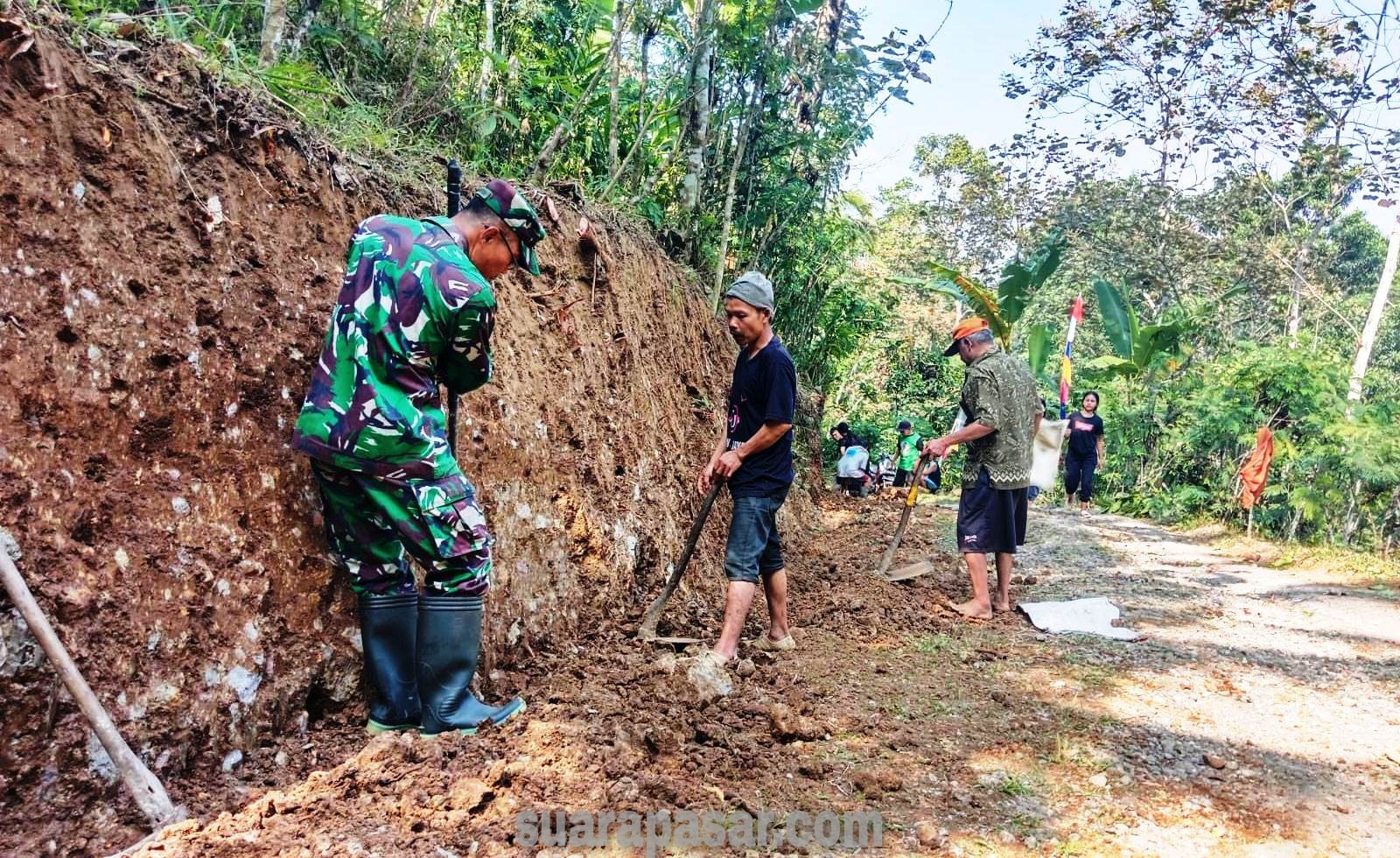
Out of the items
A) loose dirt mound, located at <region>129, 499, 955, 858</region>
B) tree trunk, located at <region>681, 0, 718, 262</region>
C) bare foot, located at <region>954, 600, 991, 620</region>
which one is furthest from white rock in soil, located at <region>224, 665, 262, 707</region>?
tree trunk, located at <region>681, 0, 718, 262</region>

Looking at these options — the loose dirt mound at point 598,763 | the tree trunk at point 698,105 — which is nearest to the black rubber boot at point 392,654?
the loose dirt mound at point 598,763

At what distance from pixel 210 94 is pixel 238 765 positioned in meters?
2.17

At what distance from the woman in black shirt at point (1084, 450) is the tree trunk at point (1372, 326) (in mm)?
2913

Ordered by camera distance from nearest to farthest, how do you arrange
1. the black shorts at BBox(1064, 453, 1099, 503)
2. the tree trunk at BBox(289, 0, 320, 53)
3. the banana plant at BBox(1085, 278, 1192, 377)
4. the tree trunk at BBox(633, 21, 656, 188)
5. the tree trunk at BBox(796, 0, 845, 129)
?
the tree trunk at BBox(289, 0, 320, 53), the tree trunk at BBox(633, 21, 656, 188), the tree trunk at BBox(796, 0, 845, 129), the banana plant at BBox(1085, 278, 1192, 377), the black shorts at BBox(1064, 453, 1099, 503)

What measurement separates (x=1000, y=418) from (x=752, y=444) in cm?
211

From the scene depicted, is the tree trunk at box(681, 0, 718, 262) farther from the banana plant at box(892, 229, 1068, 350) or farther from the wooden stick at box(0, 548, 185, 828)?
the wooden stick at box(0, 548, 185, 828)

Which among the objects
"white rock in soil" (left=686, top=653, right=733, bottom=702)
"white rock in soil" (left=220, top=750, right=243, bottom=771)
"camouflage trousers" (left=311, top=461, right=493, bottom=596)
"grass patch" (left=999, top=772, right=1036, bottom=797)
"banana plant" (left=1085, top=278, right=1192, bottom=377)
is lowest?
"grass patch" (left=999, top=772, right=1036, bottom=797)

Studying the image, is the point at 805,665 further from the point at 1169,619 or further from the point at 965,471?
the point at 1169,619

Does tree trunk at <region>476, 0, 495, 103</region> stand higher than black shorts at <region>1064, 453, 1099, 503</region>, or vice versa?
tree trunk at <region>476, 0, 495, 103</region>

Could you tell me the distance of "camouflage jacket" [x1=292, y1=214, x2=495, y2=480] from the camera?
7.86 ft

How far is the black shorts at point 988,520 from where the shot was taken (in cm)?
517

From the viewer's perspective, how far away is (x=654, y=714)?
308cm

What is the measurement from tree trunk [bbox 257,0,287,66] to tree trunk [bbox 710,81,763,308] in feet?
14.1

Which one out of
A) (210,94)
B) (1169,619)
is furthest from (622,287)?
(1169,619)
